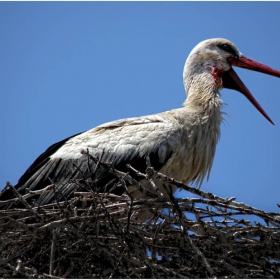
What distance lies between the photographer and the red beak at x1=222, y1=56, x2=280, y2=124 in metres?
7.45

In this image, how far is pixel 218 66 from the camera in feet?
24.3

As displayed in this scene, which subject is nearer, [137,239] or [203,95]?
[137,239]

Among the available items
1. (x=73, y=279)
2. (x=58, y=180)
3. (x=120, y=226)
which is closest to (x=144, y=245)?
(x=120, y=226)

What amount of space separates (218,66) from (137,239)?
265 cm

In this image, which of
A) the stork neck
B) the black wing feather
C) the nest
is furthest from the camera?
the stork neck

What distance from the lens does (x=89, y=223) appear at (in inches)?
211

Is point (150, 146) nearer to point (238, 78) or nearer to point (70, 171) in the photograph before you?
point (70, 171)

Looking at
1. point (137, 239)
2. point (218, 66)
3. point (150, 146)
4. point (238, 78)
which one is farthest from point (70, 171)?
point (238, 78)

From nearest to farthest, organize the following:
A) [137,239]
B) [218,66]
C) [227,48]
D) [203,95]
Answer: [137,239], [203,95], [218,66], [227,48]

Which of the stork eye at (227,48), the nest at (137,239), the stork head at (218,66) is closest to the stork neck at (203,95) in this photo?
the stork head at (218,66)

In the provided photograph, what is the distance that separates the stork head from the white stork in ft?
0.10

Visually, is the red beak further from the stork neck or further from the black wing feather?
the black wing feather

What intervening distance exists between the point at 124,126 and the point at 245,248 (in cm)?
172

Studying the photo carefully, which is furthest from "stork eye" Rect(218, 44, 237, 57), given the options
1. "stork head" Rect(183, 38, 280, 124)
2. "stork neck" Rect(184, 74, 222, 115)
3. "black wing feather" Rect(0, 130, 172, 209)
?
"black wing feather" Rect(0, 130, 172, 209)
